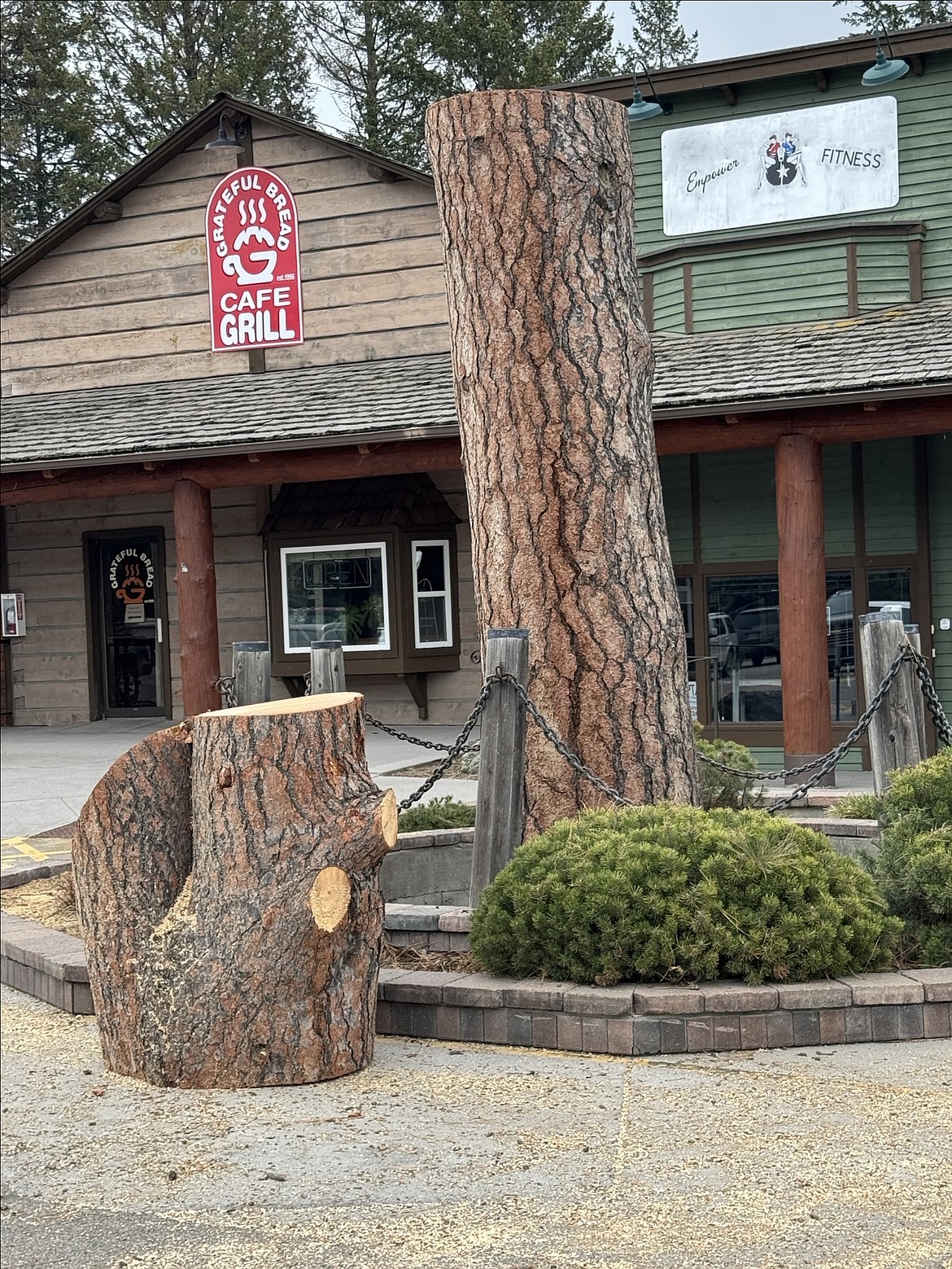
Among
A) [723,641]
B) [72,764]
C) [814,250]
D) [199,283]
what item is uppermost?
[199,283]

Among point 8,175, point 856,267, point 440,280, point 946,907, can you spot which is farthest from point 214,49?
point 946,907

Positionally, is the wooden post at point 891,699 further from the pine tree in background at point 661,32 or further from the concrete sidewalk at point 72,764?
the pine tree in background at point 661,32

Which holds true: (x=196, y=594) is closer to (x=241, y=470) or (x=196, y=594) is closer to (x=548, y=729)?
(x=241, y=470)

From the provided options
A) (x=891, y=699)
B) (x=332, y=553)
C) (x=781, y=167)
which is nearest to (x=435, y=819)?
(x=891, y=699)

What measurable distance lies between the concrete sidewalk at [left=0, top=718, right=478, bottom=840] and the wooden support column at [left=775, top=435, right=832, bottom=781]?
2714 mm

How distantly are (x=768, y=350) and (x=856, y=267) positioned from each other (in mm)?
1592

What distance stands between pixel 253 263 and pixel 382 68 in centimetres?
1592

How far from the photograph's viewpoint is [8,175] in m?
32.0

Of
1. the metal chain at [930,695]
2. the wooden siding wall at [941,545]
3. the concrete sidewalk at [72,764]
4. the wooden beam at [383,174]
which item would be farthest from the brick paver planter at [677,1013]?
the wooden beam at [383,174]

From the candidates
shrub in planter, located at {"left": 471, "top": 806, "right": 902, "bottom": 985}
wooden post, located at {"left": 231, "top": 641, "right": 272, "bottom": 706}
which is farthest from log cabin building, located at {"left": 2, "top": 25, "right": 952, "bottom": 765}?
shrub in planter, located at {"left": 471, "top": 806, "right": 902, "bottom": 985}

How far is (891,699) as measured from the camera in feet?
20.9

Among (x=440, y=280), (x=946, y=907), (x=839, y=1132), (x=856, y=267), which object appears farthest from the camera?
(x=440, y=280)

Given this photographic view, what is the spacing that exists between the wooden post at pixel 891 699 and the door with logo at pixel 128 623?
12.7m

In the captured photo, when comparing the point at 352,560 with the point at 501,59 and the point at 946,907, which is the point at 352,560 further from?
the point at 501,59
